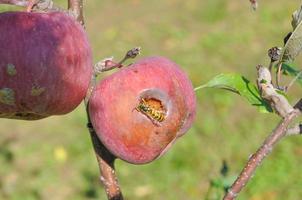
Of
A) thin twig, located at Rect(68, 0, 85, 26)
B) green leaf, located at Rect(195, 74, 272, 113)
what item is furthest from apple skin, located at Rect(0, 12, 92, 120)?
green leaf, located at Rect(195, 74, 272, 113)

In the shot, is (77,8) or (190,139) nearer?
(77,8)

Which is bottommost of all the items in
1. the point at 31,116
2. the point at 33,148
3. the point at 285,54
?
the point at 33,148

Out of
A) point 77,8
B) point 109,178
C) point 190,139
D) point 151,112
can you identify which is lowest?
point 190,139

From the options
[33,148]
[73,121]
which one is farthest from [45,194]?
[73,121]

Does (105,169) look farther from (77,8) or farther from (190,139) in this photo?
(190,139)

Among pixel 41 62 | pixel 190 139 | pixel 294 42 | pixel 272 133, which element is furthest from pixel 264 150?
pixel 190 139

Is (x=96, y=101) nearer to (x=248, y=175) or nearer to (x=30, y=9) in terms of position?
(x=30, y=9)
